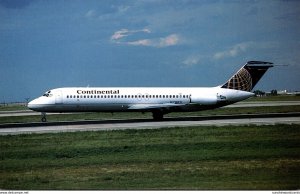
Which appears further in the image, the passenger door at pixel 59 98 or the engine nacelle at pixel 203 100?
the engine nacelle at pixel 203 100

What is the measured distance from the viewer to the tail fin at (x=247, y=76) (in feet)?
116

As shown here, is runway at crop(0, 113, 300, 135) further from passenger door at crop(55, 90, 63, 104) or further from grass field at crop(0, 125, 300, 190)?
grass field at crop(0, 125, 300, 190)

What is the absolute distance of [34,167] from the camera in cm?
1538

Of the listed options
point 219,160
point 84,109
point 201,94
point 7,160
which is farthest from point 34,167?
point 201,94

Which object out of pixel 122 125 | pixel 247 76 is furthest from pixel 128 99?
pixel 247 76

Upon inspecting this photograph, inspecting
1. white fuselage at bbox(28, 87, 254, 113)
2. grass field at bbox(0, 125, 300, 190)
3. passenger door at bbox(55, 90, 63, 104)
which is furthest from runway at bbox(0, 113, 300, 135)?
grass field at bbox(0, 125, 300, 190)

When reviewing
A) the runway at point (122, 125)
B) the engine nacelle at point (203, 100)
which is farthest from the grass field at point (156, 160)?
the engine nacelle at point (203, 100)

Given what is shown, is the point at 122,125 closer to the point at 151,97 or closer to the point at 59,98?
the point at 151,97

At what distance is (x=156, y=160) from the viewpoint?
16047 mm

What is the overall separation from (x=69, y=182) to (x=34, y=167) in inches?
114

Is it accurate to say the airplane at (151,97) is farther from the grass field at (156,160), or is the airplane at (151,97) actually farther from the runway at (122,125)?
the grass field at (156,160)

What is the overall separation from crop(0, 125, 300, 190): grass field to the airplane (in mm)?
9818

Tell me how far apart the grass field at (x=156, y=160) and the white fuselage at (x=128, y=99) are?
9.77 meters

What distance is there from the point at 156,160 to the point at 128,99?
1816 centimetres
